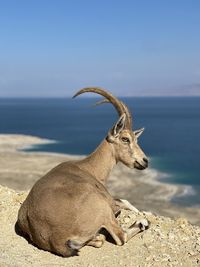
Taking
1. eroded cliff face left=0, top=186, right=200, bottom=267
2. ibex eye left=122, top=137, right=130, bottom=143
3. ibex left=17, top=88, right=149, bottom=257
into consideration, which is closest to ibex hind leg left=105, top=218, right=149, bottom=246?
ibex left=17, top=88, right=149, bottom=257

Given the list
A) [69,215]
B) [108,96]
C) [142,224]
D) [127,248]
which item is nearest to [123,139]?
[108,96]

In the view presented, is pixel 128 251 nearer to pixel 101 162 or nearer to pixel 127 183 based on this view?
pixel 101 162

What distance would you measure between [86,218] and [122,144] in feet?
10.9

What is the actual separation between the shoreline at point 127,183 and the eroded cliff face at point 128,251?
22.2 meters

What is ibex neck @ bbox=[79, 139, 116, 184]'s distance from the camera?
1141cm

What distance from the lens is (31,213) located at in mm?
9078

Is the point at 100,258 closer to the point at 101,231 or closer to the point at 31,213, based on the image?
the point at 101,231

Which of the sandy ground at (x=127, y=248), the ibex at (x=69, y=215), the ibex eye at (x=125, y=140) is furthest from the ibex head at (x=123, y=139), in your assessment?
the ibex at (x=69, y=215)

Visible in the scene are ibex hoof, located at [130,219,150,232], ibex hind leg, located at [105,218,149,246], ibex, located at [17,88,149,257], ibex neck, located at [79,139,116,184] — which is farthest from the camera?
ibex neck, located at [79,139,116,184]

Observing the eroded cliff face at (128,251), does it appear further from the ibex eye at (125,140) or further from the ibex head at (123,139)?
the ibex eye at (125,140)

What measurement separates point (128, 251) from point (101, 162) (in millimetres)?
2717

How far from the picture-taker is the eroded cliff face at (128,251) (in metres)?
8.87

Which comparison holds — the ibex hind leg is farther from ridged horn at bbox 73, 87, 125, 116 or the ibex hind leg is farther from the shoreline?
the shoreline

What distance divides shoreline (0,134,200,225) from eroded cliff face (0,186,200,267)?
72.8 feet
